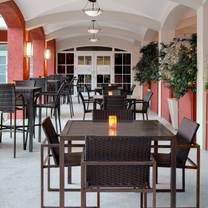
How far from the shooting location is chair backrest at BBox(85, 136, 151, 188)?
3.19 metres

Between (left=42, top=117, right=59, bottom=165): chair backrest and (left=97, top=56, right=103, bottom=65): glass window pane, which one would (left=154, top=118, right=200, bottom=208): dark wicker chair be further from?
(left=97, top=56, right=103, bottom=65): glass window pane

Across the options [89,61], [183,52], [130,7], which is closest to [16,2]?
[130,7]

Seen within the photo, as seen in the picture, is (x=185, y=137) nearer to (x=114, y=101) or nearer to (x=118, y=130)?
(x=118, y=130)

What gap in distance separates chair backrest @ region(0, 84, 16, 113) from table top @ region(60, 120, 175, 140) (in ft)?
7.02

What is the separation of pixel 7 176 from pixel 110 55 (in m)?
15.5

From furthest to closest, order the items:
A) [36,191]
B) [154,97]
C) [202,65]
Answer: [154,97]
[202,65]
[36,191]

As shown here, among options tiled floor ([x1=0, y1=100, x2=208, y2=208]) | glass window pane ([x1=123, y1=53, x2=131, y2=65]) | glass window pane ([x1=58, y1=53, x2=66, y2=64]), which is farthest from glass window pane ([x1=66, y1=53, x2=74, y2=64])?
tiled floor ([x1=0, y1=100, x2=208, y2=208])

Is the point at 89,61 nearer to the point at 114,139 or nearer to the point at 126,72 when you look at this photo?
the point at 126,72

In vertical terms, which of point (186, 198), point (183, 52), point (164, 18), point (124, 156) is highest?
point (164, 18)

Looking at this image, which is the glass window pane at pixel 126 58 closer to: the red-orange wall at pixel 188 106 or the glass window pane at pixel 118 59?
the glass window pane at pixel 118 59

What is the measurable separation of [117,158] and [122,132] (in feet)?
2.07

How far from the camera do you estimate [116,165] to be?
127 inches

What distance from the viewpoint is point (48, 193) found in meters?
4.48

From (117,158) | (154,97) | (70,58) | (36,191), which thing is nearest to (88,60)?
(70,58)
